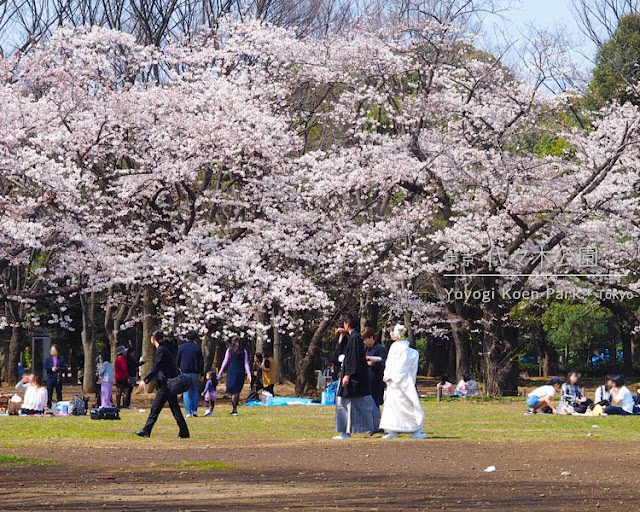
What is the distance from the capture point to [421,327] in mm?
38125

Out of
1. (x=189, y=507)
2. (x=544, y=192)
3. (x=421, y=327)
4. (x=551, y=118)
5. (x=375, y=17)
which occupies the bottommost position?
A: (x=189, y=507)

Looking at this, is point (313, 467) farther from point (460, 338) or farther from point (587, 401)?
point (460, 338)

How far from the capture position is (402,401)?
49.6 ft

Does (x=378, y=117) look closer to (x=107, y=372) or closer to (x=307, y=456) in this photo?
(x=107, y=372)

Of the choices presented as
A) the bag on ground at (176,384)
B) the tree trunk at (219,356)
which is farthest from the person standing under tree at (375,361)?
the tree trunk at (219,356)

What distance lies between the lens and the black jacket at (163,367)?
15.1m

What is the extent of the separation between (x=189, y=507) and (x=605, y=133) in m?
23.7

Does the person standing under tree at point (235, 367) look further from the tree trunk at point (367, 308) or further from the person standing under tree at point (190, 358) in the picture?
the tree trunk at point (367, 308)

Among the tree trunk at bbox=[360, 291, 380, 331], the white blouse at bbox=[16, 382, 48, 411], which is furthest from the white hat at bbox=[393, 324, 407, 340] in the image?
A: the tree trunk at bbox=[360, 291, 380, 331]

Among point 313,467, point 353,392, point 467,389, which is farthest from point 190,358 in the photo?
point 467,389

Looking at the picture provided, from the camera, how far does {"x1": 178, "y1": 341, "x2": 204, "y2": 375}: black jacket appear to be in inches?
744

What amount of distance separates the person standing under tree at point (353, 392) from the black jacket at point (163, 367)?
85.0 inches

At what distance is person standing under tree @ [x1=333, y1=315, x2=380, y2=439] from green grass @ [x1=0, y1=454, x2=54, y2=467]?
445 cm

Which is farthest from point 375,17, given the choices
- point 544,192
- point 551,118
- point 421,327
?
point 421,327
